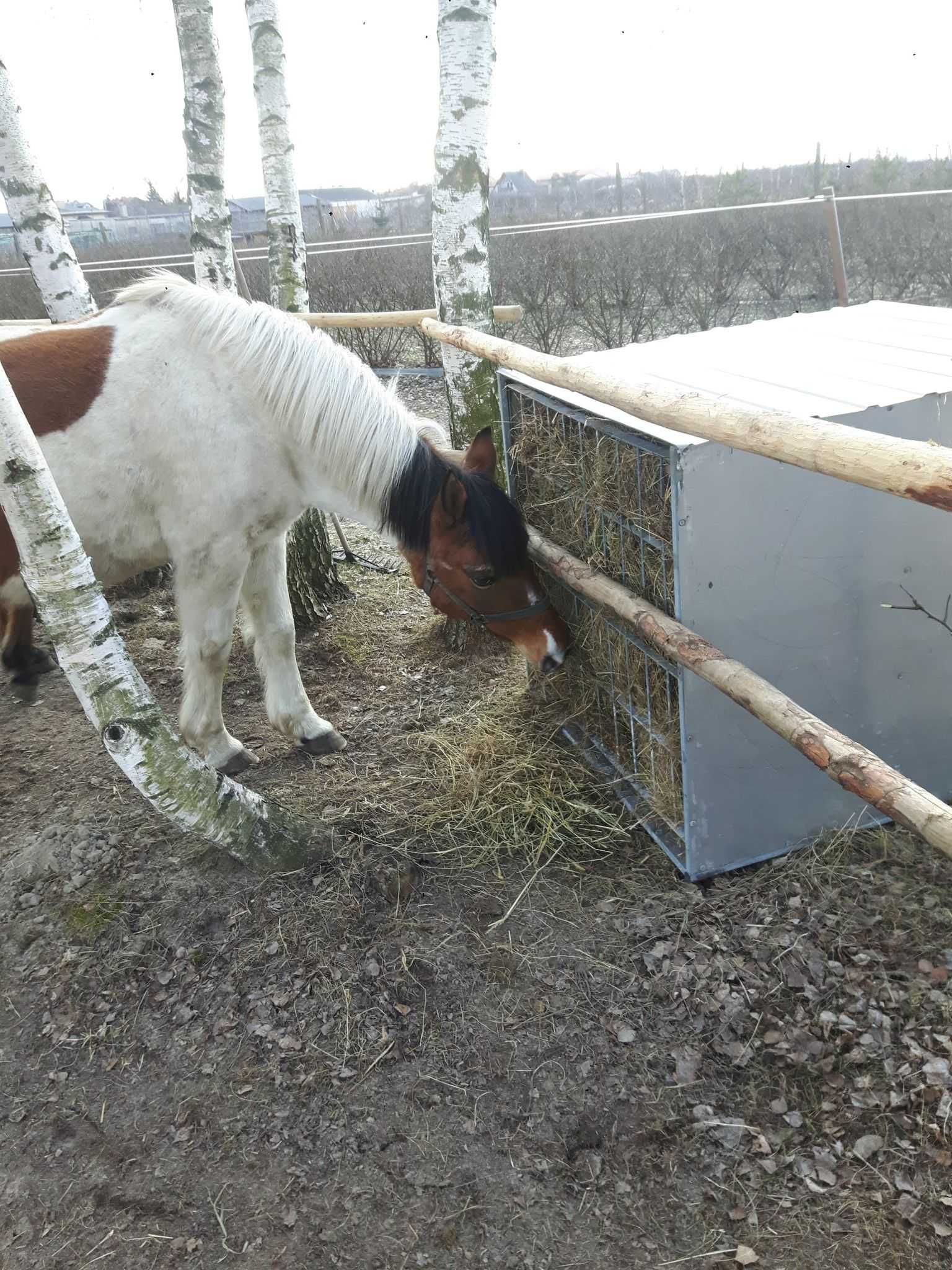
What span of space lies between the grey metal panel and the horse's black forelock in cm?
85

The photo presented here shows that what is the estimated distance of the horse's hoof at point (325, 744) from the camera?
12.7 feet

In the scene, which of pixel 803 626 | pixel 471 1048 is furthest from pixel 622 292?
pixel 471 1048

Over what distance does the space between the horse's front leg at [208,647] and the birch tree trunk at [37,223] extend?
2.65m

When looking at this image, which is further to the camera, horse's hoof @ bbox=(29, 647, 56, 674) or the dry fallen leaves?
horse's hoof @ bbox=(29, 647, 56, 674)

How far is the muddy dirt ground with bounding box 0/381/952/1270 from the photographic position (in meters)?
1.92

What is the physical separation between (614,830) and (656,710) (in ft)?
1.58

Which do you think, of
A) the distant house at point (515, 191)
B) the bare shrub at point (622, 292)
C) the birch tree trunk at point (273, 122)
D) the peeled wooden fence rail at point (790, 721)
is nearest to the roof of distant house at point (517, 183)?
the distant house at point (515, 191)

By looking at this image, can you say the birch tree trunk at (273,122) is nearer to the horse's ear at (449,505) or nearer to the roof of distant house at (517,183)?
the horse's ear at (449,505)

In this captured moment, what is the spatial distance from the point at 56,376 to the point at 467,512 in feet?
5.36

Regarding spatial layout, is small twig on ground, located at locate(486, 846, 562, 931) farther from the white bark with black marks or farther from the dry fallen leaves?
the white bark with black marks

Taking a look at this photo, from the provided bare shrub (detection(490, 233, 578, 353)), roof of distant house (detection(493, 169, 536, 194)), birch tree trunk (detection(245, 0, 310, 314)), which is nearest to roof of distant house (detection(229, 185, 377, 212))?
roof of distant house (detection(493, 169, 536, 194))

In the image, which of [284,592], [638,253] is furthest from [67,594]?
[638,253]

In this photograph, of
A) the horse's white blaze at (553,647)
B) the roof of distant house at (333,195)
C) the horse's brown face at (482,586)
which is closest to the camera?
the horse's brown face at (482,586)

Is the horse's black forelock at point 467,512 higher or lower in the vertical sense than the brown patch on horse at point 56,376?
lower
